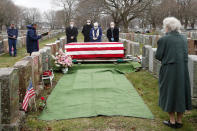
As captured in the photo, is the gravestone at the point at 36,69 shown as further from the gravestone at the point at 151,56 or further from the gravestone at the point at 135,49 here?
the gravestone at the point at 135,49

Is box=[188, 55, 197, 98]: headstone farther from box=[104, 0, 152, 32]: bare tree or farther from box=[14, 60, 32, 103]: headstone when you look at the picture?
box=[104, 0, 152, 32]: bare tree

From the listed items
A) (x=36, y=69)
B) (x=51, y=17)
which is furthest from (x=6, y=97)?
(x=51, y=17)

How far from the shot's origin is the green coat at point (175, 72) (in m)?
3.97

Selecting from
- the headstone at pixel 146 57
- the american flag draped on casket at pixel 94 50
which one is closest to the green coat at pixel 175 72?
the headstone at pixel 146 57

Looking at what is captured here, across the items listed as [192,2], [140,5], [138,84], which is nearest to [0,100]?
[138,84]

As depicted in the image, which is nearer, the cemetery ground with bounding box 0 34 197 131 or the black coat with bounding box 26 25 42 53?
the cemetery ground with bounding box 0 34 197 131

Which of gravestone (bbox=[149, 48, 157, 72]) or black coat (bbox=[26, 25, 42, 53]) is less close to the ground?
black coat (bbox=[26, 25, 42, 53])

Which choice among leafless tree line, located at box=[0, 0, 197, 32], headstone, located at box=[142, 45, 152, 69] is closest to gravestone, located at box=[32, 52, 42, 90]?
headstone, located at box=[142, 45, 152, 69]

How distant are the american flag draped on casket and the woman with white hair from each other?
618 cm

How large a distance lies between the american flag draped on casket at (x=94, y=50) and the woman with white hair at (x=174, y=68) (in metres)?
6.18

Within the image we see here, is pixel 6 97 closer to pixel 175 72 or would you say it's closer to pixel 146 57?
pixel 175 72

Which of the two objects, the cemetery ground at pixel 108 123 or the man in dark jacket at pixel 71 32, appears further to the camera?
the man in dark jacket at pixel 71 32

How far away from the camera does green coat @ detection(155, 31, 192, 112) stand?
397 centimetres

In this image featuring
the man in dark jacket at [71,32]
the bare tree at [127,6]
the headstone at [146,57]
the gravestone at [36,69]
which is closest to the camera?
the gravestone at [36,69]
